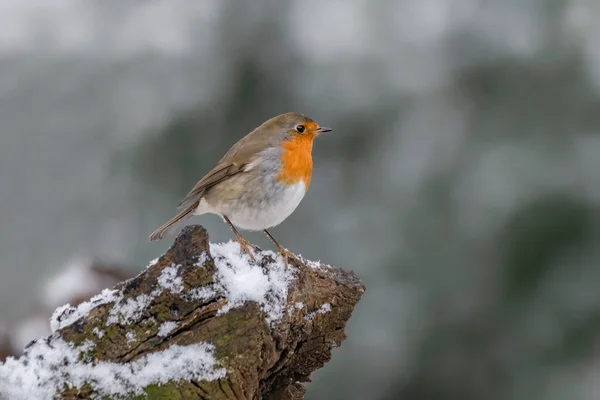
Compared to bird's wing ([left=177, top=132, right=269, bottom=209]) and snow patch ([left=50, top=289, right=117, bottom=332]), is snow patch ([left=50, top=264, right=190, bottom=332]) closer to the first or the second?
snow patch ([left=50, top=289, right=117, bottom=332])

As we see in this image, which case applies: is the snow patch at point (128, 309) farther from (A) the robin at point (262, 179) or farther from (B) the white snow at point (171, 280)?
(A) the robin at point (262, 179)

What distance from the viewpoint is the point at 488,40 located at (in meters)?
8.09

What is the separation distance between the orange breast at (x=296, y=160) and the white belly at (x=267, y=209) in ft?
0.13

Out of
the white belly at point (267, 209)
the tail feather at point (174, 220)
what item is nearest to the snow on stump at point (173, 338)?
the white belly at point (267, 209)

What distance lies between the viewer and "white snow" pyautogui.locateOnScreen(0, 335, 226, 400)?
2020 mm

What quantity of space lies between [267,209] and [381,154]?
4506 millimetres

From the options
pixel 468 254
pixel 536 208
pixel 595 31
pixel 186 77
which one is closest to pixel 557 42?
pixel 595 31

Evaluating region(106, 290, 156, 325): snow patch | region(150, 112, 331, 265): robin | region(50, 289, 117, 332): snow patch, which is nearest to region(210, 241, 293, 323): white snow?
region(106, 290, 156, 325): snow patch

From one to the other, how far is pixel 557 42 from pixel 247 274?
6.37m

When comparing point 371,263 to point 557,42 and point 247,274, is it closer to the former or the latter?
point 557,42

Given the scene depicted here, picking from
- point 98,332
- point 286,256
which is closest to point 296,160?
point 286,256

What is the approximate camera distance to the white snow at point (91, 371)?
6.63ft

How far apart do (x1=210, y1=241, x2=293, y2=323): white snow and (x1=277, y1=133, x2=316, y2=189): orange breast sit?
27.0 inches

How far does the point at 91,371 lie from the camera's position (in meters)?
2.09
